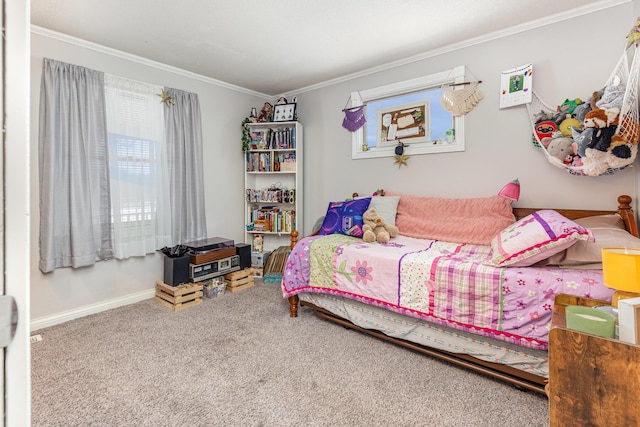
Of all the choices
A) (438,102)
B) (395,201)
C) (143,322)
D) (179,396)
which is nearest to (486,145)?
(438,102)

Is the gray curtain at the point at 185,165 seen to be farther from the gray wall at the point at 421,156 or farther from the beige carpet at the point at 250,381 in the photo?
the beige carpet at the point at 250,381

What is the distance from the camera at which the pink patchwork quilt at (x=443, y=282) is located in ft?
5.19

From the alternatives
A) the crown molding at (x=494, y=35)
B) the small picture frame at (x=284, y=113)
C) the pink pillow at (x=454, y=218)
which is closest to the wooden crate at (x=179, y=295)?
the pink pillow at (x=454, y=218)

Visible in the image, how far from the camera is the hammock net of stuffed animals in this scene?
1734 millimetres

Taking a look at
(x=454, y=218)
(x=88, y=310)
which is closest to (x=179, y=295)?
(x=88, y=310)

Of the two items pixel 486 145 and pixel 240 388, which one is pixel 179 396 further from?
pixel 486 145

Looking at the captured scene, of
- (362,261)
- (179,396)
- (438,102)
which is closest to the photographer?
(179,396)

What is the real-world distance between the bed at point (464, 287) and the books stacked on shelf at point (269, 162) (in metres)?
1.50

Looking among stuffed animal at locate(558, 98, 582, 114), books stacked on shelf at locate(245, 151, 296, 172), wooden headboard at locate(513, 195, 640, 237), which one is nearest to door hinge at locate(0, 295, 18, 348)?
wooden headboard at locate(513, 195, 640, 237)

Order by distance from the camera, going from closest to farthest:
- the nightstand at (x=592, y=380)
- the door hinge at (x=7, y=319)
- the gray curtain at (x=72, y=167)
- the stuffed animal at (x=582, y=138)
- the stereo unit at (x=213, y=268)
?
1. the door hinge at (x=7, y=319)
2. the nightstand at (x=592, y=380)
3. the stuffed animal at (x=582, y=138)
4. the gray curtain at (x=72, y=167)
5. the stereo unit at (x=213, y=268)

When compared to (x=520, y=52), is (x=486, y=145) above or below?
below

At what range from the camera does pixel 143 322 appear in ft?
8.43

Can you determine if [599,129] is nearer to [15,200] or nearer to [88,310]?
[15,200]

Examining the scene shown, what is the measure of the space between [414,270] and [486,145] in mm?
1447
